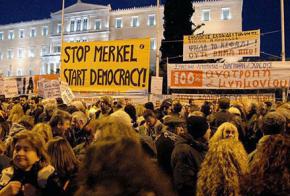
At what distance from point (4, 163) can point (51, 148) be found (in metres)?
0.80

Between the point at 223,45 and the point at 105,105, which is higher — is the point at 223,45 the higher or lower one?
the higher one

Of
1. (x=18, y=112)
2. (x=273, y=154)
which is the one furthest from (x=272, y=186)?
(x=18, y=112)

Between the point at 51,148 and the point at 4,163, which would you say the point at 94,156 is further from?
the point at 4,163

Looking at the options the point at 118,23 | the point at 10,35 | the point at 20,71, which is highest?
the point at 118,23

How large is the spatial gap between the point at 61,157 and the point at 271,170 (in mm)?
1725

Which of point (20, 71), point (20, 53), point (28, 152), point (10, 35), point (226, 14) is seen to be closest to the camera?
point (28, 152)

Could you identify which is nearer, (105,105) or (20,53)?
(105,105)

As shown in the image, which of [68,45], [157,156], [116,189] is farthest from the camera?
[68,45]

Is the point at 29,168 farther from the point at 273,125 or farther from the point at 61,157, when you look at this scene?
the point at 273,125

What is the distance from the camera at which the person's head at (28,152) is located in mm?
3059

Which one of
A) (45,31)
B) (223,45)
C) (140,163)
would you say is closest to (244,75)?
(223,45)

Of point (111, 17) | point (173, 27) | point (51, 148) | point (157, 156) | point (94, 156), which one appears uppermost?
point (111, 17)

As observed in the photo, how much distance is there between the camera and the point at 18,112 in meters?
9.07

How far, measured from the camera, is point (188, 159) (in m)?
4.17
